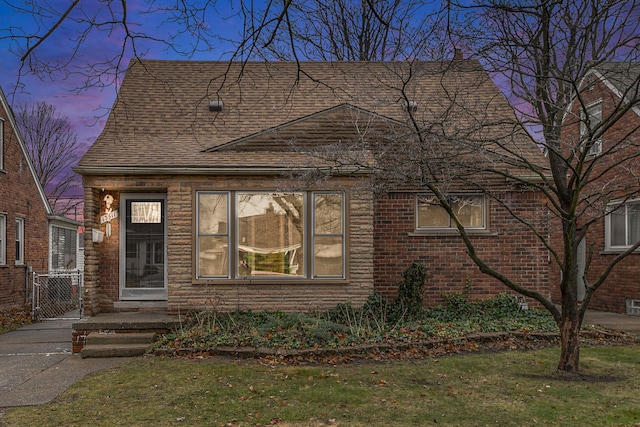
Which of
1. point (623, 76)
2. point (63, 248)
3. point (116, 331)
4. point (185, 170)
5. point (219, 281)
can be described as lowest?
point (116, 331)

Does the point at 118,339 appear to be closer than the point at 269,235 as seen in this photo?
Yes

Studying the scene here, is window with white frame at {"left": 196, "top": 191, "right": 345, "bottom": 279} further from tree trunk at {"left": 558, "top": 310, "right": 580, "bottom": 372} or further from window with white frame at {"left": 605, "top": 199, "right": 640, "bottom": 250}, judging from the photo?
window with white frame at {"left": 605, "top": 199, "right": 640, "bottom": 250}

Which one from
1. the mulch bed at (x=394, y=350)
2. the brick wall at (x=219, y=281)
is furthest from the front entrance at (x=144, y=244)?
the mulch bed at (x=394, y=350)

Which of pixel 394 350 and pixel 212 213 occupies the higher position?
pixel 212 213

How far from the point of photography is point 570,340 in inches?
281

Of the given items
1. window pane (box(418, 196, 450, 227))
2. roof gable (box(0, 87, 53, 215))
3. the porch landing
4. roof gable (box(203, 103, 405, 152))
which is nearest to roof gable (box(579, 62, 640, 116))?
window pane (box(418, 196, 450, 227))

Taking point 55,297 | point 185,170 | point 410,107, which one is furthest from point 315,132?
point 55,297

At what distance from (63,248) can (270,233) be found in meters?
14.0

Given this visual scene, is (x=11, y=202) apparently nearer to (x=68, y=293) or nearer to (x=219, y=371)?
(x=68, y=293)

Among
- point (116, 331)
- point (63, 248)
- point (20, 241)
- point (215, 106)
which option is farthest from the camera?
point (63, 248)

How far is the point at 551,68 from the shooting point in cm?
743

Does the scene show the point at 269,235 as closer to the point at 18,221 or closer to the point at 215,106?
the point at 215,106

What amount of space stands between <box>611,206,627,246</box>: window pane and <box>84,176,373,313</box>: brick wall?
774 centimetres

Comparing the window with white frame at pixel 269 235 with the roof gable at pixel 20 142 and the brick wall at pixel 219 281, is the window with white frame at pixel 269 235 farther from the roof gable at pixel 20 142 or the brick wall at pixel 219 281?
the roof gable at pixel 20 142
